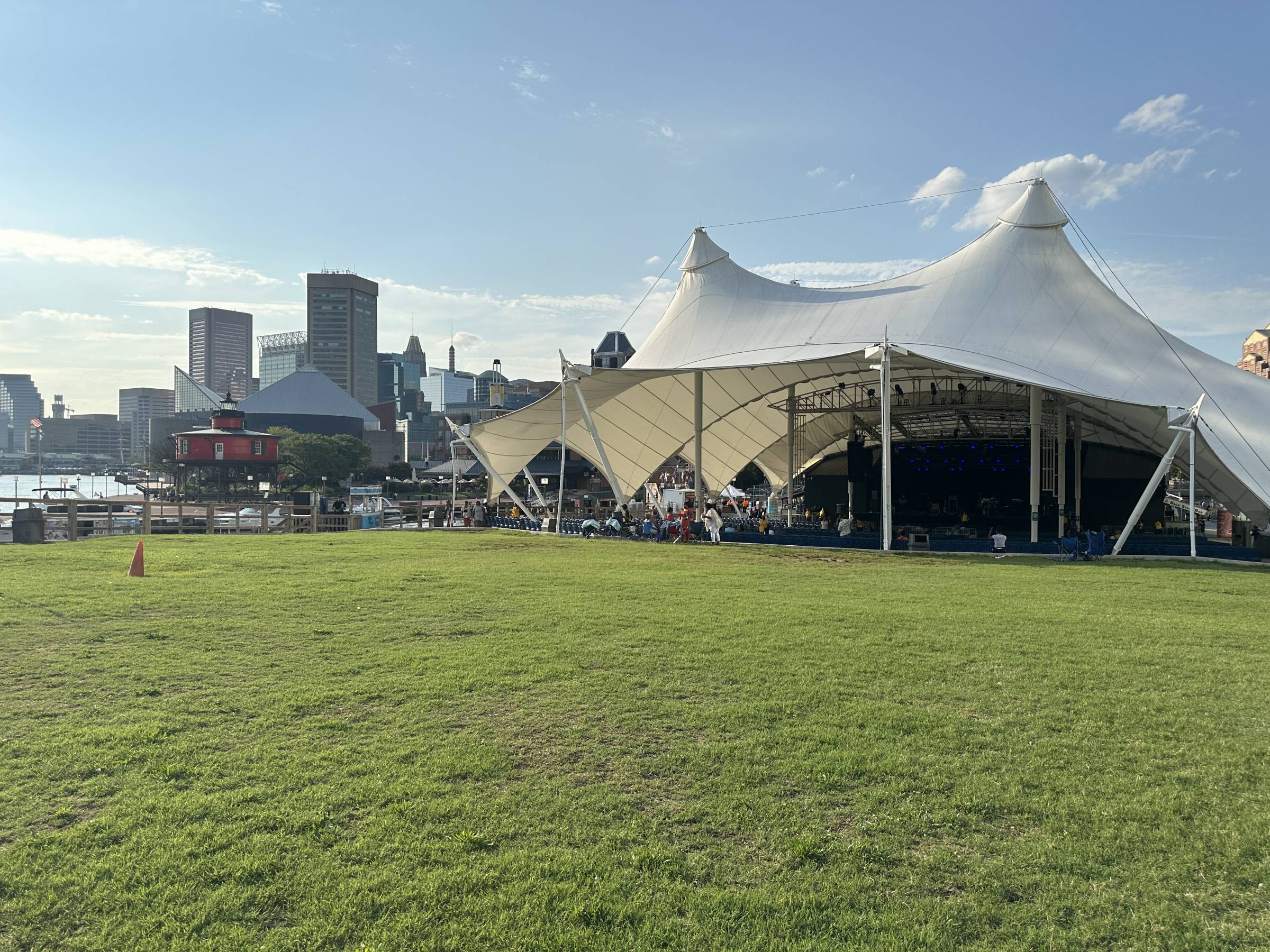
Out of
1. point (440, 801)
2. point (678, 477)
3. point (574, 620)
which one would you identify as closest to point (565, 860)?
point (440, 801)

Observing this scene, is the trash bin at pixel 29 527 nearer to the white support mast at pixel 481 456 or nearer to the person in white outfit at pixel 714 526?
the white support mast at pixel 481 456

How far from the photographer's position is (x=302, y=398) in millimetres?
132875

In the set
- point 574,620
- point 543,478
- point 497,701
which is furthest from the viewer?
point 543,478

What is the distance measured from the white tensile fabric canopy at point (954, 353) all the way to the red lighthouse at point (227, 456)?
154ft

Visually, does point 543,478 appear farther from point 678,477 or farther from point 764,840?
point 764,840

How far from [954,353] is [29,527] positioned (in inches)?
1007

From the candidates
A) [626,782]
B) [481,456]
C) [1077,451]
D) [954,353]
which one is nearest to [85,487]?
[481,456]

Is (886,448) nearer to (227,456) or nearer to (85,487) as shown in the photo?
(227,456)

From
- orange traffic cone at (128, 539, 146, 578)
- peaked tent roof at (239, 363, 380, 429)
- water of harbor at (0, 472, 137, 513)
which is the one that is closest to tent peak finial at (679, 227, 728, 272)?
orange traffic cone at (128, 539, 146, 578)

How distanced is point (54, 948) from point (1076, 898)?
4724 mm

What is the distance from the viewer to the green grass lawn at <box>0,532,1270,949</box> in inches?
145

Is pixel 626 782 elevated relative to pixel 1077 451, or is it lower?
lower

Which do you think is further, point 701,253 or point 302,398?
point 302,398

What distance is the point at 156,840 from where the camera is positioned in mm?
4227
